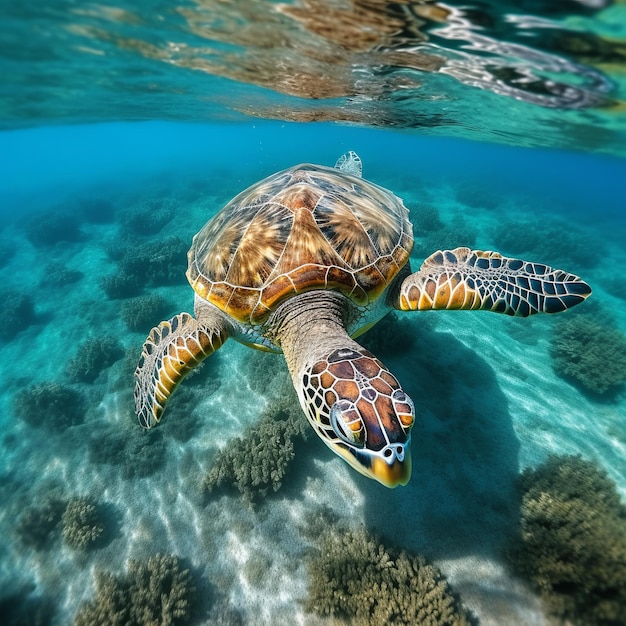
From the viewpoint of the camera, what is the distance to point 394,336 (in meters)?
6.29

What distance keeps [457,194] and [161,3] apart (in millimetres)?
21012

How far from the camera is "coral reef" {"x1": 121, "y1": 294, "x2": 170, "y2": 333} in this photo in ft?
30.3

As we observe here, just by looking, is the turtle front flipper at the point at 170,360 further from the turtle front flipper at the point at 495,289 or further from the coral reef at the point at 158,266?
the coral reef at the point at 158,266

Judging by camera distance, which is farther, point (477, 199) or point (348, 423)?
point (477, 199)

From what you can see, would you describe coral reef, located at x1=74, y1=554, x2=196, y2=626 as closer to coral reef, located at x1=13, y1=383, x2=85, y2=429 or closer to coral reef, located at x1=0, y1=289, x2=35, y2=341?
coral reef, located at x1=13, y1=383, x2=85, y2=429

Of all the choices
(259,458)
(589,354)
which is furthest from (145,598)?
(589,354)

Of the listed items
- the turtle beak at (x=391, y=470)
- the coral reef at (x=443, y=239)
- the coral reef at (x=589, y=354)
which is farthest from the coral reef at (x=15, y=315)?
the coral reef at (x=589, y=354)

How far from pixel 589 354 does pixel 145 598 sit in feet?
29.3

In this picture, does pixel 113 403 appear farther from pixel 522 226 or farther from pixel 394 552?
pixel 522 226

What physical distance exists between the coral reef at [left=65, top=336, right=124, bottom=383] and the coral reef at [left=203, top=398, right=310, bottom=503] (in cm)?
A: 511

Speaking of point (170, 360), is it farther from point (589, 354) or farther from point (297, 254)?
point (589, 354)

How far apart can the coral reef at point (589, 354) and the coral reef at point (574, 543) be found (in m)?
2.85

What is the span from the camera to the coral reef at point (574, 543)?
2938mm

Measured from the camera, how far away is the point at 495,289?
4008 mm
